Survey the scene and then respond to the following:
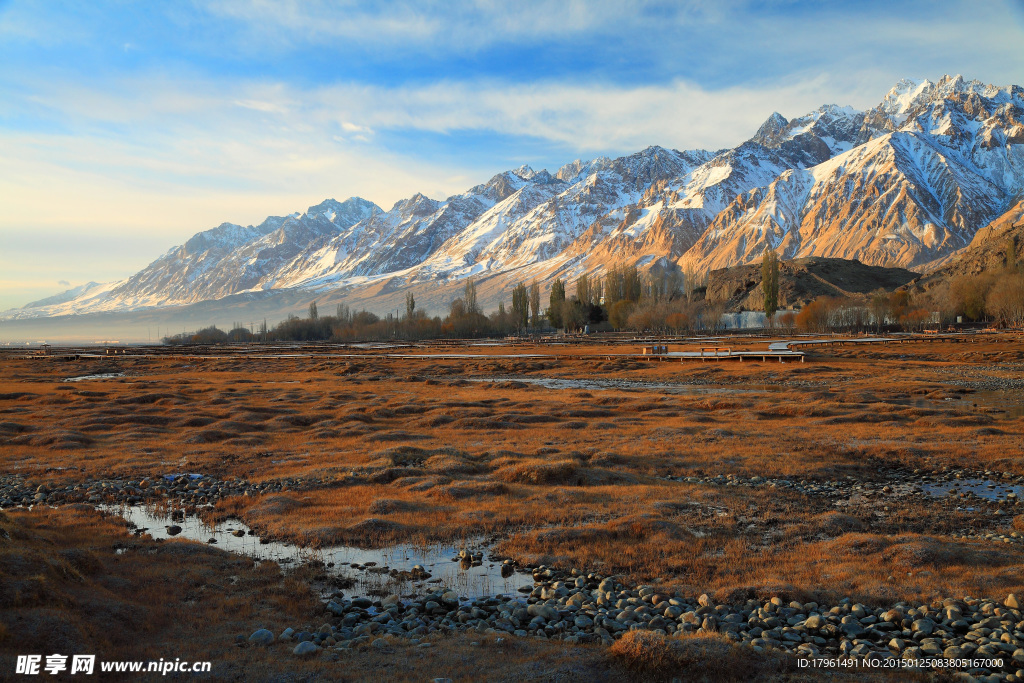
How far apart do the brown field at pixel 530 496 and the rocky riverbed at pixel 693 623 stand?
1.93ft

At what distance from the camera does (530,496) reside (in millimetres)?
19219

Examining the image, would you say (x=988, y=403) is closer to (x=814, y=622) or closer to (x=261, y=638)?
(x=814, y=622)

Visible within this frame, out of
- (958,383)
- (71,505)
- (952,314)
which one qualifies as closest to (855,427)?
(958,383)

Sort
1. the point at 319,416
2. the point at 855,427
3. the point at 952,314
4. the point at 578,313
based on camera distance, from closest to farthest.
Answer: the point at 855,427 < the point at 319,416 < the point at 952,314 < the point at 578,313

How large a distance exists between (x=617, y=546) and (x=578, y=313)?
171407 mm

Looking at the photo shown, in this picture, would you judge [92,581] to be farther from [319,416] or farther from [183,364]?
[183,364]

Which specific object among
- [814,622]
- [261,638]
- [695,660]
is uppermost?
[695,660]

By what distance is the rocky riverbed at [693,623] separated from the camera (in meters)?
9.36

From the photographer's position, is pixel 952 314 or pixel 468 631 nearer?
pixel 468 631

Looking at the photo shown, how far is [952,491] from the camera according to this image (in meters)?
19.3

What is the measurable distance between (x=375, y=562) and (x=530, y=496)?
6282 millimetres

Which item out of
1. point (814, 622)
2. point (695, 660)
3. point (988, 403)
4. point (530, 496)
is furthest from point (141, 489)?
point (988, 403)

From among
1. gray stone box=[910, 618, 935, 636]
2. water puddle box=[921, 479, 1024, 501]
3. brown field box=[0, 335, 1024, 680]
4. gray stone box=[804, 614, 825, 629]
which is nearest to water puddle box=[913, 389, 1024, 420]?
brown field box=[0, 335, 1024, 680]

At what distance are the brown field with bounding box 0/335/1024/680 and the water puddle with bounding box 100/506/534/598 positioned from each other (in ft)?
2.23
